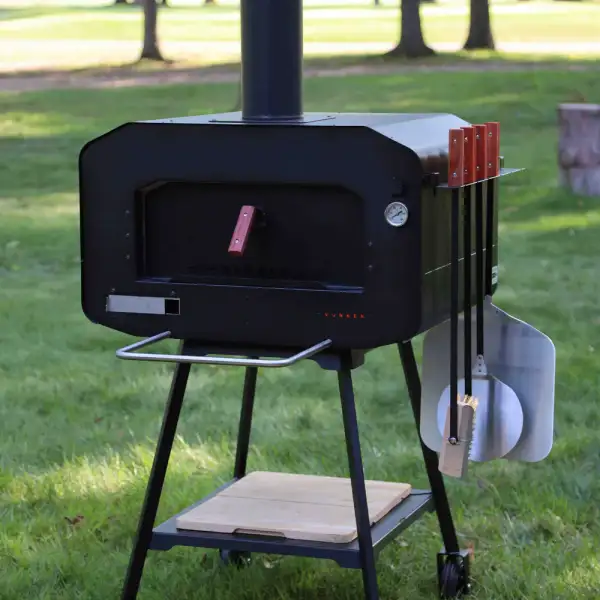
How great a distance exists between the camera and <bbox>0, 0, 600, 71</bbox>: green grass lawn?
94.9 feet

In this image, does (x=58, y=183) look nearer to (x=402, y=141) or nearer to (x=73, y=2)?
(x=402, y=141)

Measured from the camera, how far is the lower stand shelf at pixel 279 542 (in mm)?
3473

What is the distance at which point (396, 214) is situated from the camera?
10.3 feet

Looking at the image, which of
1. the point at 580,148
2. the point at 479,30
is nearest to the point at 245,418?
the point at 580,148

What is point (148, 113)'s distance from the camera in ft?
61.6

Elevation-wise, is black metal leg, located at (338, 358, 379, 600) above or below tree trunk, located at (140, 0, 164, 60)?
above

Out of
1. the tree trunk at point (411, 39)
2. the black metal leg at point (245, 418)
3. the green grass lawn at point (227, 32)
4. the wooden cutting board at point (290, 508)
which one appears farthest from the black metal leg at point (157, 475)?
the green grass lawn at point (227, 32)

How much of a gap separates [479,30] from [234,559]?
24.2 meters

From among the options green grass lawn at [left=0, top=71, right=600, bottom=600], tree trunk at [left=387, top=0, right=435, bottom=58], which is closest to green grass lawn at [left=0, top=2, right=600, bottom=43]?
tree trunk at [left=387, top=0, right=435, bottom=58]

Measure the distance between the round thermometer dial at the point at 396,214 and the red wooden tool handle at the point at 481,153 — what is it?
299mm

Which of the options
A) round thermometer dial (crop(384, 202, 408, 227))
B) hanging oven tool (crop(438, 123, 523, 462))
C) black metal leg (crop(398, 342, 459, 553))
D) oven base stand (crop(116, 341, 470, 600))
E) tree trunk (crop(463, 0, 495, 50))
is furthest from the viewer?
tree trunk (crop(463, 0, 495, 50))

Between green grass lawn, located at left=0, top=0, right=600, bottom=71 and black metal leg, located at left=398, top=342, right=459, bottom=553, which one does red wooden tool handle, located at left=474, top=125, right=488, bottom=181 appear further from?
A: green grass lawn, located at left=0, top=0, right=600, bottom=71

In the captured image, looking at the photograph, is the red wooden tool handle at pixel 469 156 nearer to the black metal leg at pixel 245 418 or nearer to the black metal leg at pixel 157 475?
the black metal leg at pixel 157 475

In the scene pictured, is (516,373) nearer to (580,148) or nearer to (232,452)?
(232,452)
